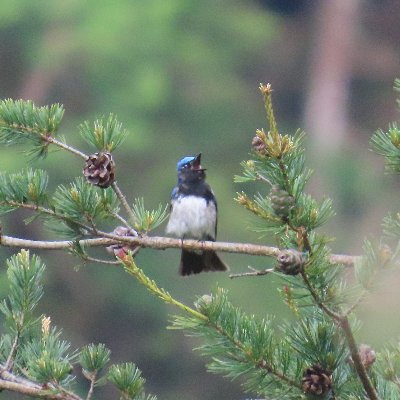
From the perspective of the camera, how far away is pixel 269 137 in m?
1.91

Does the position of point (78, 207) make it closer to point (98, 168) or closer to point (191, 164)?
point (98, 168)

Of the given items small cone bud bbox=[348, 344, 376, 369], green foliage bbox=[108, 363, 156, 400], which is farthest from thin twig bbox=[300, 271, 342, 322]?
green foliage bbox=[108, 363, 156, 400]

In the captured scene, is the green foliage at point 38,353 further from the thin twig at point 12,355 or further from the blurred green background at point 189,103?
the blurred green background at point 189,103

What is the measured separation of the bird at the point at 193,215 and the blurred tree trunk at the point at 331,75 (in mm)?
9872

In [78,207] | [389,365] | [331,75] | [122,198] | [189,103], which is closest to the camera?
[389,365]

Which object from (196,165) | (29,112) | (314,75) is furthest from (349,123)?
(29,112)

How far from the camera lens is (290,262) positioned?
1.84m

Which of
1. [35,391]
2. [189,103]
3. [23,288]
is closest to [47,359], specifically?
[35,391]

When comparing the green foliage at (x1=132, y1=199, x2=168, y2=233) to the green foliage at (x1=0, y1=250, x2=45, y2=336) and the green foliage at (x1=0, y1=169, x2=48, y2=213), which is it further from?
the green foliage at (x1=0, y1=250, x2=45, y2=336)

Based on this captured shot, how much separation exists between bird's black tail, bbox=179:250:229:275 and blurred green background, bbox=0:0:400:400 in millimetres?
7110

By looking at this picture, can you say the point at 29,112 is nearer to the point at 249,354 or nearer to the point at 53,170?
the point at 249,354

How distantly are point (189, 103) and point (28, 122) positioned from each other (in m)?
13.4

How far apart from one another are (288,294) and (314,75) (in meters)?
13.9

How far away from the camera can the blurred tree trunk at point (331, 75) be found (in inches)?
584
